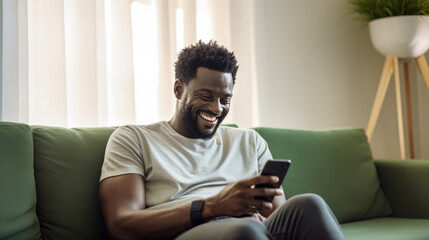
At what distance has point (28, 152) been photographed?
68.9 inches

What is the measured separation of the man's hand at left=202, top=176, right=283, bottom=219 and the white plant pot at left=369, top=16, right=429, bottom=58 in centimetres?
202

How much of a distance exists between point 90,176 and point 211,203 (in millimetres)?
482

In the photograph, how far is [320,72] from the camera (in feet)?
11.6

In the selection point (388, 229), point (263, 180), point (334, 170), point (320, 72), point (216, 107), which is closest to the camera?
point (263, 180)

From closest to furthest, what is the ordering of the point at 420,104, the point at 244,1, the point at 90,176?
the point at 90,176, the point at 244,1, the point at 420,104

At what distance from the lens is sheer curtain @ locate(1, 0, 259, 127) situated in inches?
82.7

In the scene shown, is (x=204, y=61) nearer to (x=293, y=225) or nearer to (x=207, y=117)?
(x=207, y=117)

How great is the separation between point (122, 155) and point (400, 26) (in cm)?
209

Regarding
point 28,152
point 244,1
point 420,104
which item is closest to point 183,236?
point 28,152

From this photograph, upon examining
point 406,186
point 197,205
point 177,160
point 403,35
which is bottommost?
point 406,186

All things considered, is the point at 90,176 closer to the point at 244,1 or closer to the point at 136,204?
the point at 136,204

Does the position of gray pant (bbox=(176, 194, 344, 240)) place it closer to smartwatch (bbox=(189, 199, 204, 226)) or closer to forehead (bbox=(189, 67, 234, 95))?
smartwatch (bbox=(189, 199, 204, 226))

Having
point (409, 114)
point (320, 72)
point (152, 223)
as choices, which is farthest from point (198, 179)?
point (409, 114)

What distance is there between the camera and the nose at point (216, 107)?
1.90 meters
